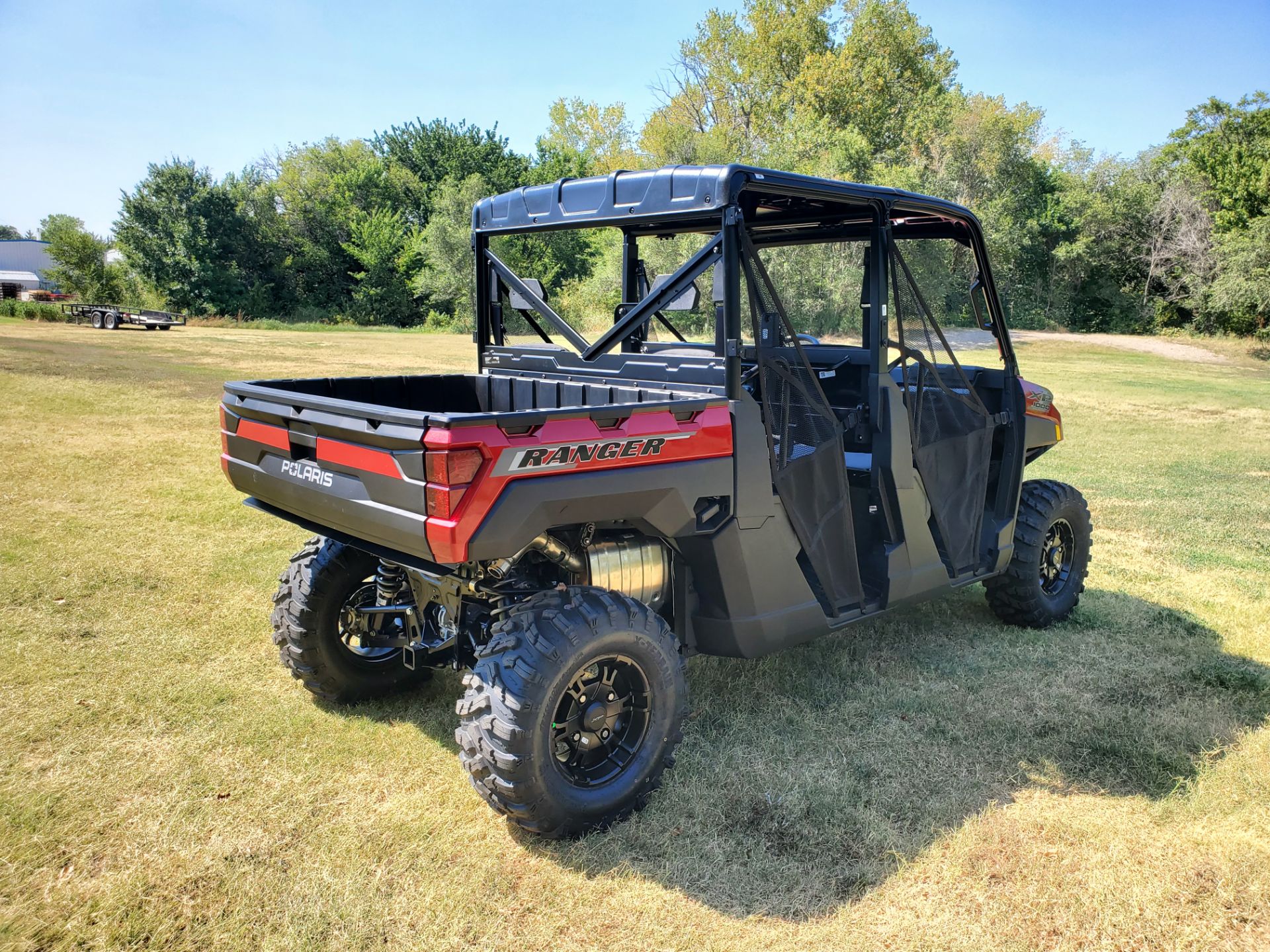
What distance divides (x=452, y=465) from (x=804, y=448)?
5.34 feet

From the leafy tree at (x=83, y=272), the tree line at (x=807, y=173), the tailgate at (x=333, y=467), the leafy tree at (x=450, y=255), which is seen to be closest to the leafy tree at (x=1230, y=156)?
the tree line at (x=807, y=173)

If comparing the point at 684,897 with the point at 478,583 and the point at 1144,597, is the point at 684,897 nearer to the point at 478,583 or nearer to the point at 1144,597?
the point at 478,583

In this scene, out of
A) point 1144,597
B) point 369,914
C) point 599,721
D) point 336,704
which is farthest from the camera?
point 1144,597

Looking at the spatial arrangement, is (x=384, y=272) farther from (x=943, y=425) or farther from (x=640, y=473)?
(x=640, y=473)

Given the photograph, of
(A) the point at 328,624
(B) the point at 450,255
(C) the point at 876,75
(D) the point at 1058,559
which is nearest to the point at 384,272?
(B) the point at 450,255

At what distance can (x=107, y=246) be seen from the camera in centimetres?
4609

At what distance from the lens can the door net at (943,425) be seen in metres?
4.03

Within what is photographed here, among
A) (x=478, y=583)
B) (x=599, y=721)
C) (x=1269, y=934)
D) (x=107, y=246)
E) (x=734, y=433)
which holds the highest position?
(x=107, y=246)

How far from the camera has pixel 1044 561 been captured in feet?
17.5

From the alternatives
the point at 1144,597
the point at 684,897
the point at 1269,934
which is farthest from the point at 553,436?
the point at 1144,597

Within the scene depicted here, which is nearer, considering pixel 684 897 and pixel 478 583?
pixel 684 897

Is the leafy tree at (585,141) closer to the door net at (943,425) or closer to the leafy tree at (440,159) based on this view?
the leafy tree at (440,159)

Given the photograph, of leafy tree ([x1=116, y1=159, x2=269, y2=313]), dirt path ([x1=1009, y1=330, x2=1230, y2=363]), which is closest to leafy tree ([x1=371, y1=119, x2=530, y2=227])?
leafy tree ([x1=116, y1=159, x2=269, y2=313])

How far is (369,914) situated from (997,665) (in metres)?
3.37
